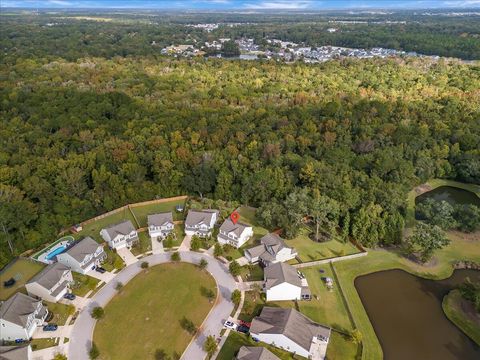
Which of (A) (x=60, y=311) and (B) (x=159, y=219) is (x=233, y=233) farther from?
(A) (x=60, y=311)

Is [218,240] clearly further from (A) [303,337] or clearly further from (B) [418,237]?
(B) [418,237]

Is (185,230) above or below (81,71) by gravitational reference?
below

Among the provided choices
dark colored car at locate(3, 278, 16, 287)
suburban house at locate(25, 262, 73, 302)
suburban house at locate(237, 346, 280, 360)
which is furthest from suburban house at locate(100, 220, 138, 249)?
suburban house at locate(237, 346, 280, 360)

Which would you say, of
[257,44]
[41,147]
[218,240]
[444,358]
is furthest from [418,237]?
[257,44]

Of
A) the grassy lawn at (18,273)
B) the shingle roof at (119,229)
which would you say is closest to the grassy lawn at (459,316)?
the shingle roof at (119,229)

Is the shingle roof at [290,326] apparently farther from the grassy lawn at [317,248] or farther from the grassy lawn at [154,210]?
the grassy lawn at [154,210]

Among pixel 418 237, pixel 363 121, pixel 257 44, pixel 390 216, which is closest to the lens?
pixel 418 237
